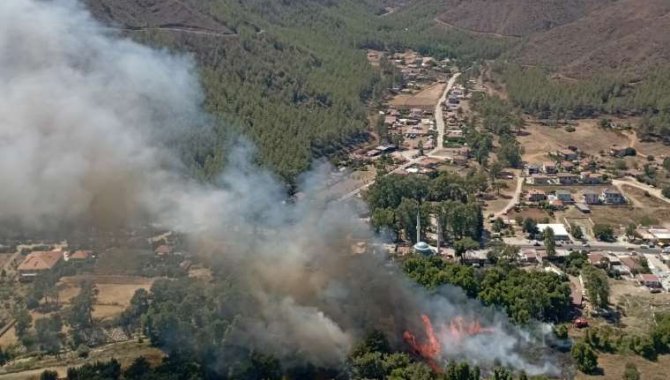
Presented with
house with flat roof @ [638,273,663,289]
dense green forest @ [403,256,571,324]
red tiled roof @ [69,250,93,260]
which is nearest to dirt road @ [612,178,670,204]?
house with flat roof @ [638,273,663,289]

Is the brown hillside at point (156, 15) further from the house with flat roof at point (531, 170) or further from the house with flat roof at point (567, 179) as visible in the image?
the house with flat roof at point (567, 179)

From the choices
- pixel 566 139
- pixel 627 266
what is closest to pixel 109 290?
pixel 627 266

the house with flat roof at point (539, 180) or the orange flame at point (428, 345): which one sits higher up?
the orange flame at point (428, 345)

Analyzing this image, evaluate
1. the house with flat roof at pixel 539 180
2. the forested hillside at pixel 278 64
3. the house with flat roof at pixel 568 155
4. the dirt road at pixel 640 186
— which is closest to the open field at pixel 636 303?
the dirt road at pixel 640 186

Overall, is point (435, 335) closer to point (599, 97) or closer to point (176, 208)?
point (176, 208)

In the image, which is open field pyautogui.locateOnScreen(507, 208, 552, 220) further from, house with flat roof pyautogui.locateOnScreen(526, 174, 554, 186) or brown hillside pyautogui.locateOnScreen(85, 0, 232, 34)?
brown hillside pyautogui.locateOnScreen(85, 0, 232, 34)

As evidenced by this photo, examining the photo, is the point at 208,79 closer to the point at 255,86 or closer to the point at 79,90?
the point at 255,86

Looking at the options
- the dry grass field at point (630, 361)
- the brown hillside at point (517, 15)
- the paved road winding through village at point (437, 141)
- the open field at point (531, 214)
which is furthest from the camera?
A: the brown hillside at point (517, 15)
